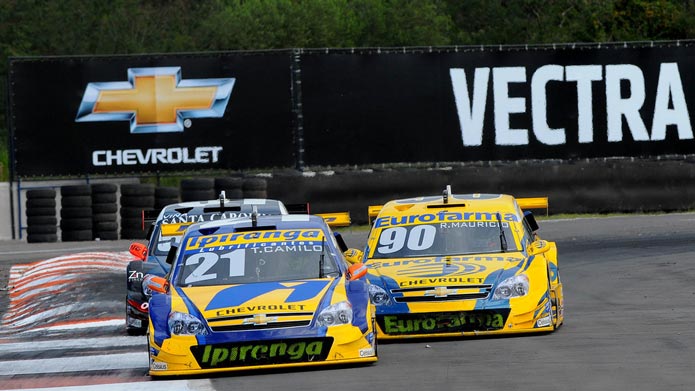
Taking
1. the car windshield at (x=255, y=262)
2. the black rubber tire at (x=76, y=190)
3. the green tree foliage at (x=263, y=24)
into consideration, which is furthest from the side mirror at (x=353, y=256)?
the green tree foliage at (x=263, y=24)

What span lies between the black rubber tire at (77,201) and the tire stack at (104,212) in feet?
0.32

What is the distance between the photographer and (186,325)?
11.0 meters

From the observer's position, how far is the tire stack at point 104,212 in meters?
27.0

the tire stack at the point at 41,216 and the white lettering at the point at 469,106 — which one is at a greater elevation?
the white lettering at the point at 469,106

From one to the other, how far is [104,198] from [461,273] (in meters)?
15.3

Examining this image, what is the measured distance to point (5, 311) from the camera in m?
18.5

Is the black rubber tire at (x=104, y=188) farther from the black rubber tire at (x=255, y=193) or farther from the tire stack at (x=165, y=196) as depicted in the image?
the black rubber tire at (x=255, y=193)

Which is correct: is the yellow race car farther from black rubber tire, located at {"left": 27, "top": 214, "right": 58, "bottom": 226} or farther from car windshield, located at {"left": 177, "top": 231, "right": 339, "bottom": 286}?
black rubber tire, located at {"left": 27, "top": 214, "right": 58, "bottom": 226}

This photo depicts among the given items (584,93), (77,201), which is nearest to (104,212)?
(77,201)

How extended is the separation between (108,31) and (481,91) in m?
46.0

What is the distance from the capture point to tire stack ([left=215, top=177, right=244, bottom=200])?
26.8 meters

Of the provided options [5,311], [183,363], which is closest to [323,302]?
[183,363]

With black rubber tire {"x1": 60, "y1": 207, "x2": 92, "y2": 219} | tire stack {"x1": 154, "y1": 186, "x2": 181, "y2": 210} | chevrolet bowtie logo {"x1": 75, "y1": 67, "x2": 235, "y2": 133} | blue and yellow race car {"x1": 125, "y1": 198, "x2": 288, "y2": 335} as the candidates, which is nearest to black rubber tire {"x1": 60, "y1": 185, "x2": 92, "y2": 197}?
black rubber tire {"x1": 60, "y1": 207, "x2": 92, "y2": 219}

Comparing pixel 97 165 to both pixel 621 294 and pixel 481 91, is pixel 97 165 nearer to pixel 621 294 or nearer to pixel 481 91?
pixel 481 91
